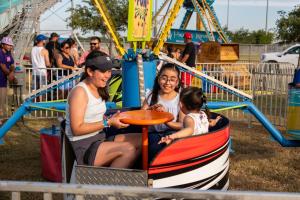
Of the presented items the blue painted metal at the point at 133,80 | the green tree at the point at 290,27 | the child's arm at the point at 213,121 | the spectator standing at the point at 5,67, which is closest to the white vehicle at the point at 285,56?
the green tree at the point at 290,27

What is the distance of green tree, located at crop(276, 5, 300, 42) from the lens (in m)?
28.9

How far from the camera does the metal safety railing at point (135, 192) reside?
175cm

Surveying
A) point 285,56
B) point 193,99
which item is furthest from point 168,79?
point 285,56

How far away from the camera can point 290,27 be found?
29.5m

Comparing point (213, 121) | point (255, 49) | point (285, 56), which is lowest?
point (213, 121)

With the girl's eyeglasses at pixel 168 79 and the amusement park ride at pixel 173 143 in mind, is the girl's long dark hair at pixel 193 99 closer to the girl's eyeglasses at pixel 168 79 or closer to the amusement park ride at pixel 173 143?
the amusement park ride at pixel 173 143

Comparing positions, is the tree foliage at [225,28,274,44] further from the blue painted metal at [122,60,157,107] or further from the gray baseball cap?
the gray baseball cap

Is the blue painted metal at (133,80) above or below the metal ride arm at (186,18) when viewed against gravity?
below

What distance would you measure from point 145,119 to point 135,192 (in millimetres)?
1170

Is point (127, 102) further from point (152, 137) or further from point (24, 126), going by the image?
point (24, 126)

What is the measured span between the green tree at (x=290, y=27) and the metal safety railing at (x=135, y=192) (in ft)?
94.4

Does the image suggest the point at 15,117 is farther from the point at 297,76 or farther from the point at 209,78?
the point at 297,76

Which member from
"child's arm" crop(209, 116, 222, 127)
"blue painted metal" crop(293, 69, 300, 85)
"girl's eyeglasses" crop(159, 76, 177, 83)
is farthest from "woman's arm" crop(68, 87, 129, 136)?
"blue painted metal" crop(293, 69, 300, 85)

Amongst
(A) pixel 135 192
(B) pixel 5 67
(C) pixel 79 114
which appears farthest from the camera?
A: (B) pixel 5 67
